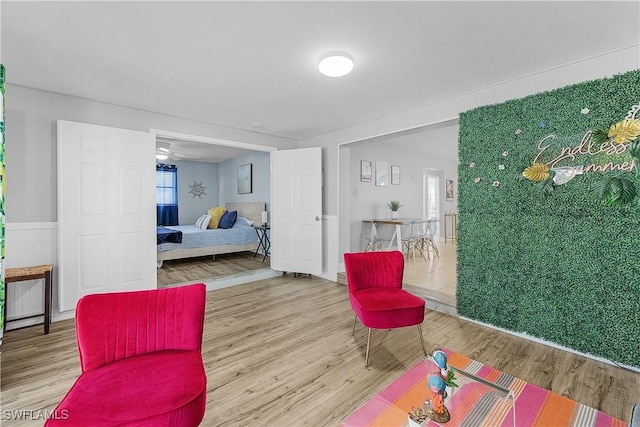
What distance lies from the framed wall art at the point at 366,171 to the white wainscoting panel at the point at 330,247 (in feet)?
4.43

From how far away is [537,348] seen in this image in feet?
7.92

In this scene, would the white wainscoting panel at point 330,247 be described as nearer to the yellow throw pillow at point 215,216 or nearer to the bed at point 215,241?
the bed at point 215,241

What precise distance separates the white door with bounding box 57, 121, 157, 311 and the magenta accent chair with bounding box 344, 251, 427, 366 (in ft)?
8.44

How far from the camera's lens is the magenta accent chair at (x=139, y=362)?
1097 millimetres

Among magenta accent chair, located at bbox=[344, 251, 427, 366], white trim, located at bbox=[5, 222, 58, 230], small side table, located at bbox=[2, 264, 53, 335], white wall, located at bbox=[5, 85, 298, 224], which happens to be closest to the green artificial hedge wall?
magenta accent chair, located at bbox=[344, 251, 427, 366]

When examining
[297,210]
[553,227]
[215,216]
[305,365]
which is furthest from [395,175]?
[305,365]

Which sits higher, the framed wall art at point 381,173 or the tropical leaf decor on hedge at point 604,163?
the framed wall art at point 381,173

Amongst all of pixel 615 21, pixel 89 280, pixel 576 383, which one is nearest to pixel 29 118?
pixel 89 280

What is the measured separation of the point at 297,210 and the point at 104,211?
2506 mm

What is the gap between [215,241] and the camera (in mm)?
5641

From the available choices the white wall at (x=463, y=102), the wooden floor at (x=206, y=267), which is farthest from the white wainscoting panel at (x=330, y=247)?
the wooden floor at (x=206, y=267)

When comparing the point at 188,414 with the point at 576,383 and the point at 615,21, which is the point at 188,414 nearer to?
the point at 576,383

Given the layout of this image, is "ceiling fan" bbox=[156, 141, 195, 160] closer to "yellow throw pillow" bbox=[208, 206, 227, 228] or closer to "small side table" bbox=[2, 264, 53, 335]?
"yellow throw pillow" bbox=[208, 206, 227, 228]

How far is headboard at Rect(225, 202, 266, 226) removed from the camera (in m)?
6.58
